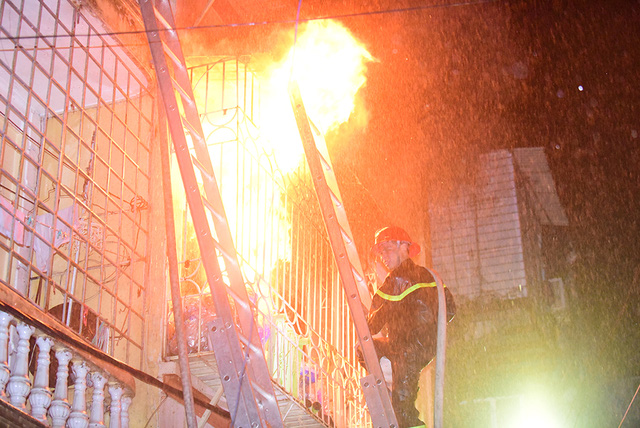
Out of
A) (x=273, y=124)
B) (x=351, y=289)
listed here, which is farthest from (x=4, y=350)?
(x=273, y=124)

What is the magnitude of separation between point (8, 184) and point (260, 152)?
301 cm

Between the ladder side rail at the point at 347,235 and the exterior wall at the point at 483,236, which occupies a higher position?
the exterior wall at the point at 483,236

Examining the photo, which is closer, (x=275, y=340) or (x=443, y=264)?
(x=275, y=340)

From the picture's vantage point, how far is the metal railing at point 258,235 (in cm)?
636

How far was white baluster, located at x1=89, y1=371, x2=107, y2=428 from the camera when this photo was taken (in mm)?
4133

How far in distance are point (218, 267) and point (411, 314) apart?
2035mm

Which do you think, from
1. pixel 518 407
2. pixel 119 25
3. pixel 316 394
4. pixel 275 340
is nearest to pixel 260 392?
pixel 275 340

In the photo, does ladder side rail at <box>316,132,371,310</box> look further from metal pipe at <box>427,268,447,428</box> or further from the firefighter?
metal pipe at <box>427,268,447,428</box>

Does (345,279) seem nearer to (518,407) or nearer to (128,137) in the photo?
(128,137)

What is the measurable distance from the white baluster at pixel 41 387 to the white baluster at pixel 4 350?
20 centimetres

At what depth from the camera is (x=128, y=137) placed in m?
7.34

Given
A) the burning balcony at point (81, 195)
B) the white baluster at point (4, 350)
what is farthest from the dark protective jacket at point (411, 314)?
the white baluster at point (4, 350)

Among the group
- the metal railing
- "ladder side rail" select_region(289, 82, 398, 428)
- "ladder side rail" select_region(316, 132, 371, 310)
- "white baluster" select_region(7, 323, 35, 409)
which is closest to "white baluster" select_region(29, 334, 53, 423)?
"white baluster" select_region(7, 323, 35, 409)

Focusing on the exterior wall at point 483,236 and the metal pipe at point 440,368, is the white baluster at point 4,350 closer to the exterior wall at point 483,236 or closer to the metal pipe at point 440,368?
the metal pipe at point 440,368
